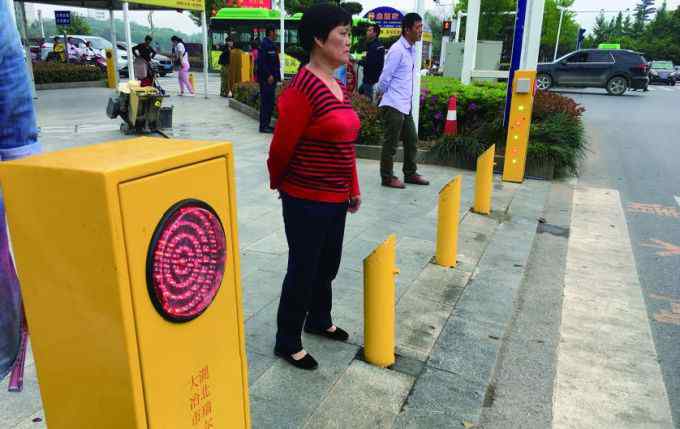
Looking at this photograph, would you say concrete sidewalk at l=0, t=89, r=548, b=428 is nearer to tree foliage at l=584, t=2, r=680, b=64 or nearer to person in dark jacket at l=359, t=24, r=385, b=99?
person in dark jacket at l=359, t=24, r=385, b=99

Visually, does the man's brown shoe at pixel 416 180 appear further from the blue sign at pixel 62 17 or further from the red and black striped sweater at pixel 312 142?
the blue sign at pixel 62 17

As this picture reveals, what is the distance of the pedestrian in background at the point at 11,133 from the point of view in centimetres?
180

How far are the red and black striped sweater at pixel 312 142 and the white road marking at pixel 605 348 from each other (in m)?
1.61

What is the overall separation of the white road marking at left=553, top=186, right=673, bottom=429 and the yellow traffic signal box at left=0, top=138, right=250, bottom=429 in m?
1.95

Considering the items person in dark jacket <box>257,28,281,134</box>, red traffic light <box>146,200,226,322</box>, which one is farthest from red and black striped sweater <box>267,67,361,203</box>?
person in dark jacket <box>257,28,281,134</box>

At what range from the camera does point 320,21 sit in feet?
7.89

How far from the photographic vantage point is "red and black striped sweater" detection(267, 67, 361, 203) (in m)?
2.38

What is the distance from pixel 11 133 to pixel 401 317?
2.37m

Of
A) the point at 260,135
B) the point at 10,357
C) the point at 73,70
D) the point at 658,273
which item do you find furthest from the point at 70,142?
the point at 73,70

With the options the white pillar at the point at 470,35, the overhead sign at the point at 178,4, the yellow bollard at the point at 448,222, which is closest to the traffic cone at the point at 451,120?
the white pillar at the point at 470,35

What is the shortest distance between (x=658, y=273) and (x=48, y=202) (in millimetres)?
4782

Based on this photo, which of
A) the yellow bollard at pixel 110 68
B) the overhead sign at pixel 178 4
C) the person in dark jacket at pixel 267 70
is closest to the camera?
the person in dark jacket at pixel 267 70

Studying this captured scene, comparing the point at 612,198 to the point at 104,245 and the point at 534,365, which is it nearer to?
the point at 534,365

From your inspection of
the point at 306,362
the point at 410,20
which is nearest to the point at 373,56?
the point at 410,20
